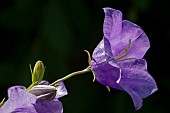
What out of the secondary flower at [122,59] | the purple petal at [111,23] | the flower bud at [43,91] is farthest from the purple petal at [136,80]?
the flower bud at [43,91]

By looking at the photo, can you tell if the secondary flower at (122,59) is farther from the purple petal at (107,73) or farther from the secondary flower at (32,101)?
the secondary flower at (32,101)

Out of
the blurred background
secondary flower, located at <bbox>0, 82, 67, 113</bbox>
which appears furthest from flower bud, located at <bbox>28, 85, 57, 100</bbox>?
the blurred background

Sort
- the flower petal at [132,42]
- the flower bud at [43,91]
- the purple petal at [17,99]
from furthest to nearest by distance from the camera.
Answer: the flower petal at [132,42] < the flower bud at [43,91] < the purple petal at [17,99]

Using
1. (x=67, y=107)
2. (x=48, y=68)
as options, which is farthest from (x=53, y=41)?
(x=67, y=107)

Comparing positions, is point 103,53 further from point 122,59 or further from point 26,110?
point 26,110

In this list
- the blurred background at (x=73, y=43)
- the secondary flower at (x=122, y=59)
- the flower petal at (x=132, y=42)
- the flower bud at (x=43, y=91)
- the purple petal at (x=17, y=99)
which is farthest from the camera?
the blurred background at (x=73, y=43)

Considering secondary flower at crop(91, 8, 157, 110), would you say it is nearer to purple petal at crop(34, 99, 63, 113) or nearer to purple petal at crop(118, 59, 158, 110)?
purple petal at crop(118, 59, 158, 110)

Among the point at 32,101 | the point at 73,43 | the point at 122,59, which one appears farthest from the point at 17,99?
the point at 73,43
